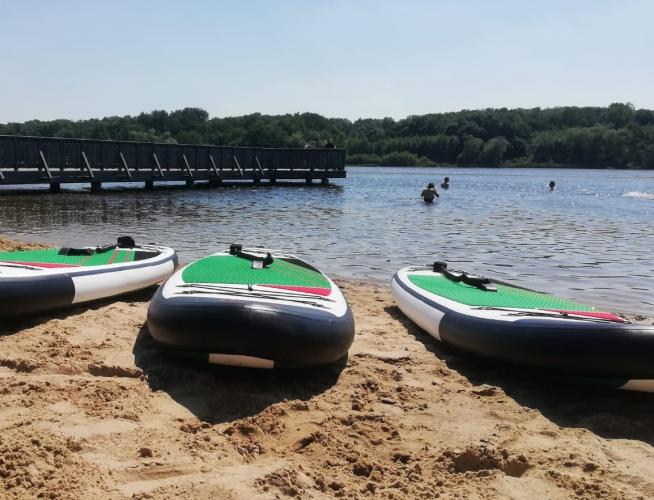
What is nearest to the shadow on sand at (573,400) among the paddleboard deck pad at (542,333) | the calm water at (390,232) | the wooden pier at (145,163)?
the paddleboard deck pad at (542,333)

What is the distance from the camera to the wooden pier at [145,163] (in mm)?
23078

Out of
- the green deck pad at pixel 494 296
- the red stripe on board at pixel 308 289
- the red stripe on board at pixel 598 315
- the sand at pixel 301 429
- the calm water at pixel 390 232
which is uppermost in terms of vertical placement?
the red stripe on board at pixel 308 289

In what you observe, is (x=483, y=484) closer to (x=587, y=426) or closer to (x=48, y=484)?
(x=587, y=426)

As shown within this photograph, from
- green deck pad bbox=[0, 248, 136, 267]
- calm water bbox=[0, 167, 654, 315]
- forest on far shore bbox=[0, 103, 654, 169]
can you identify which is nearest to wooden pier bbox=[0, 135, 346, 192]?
calm water bbox=[0, 167, 654, 315]

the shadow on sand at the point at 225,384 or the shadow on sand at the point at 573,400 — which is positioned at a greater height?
the shadow on sand at the point at 225,384

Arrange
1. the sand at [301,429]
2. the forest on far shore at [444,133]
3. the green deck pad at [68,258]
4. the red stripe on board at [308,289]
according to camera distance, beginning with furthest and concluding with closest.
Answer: the forest on far shore at [444,133]
the green deck pad at [68,258]
the red stripe on board at [308,289]
the sand at [301,429]

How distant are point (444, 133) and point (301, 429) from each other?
125871mm

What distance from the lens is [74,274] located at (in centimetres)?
561

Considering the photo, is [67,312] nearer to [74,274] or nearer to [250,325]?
[74,274]

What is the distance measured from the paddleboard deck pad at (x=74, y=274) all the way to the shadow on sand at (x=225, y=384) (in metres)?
1.15

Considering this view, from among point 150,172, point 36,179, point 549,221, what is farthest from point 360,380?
point 150,172

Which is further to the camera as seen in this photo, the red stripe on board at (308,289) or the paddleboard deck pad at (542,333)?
the red stripe on board at (308,289)

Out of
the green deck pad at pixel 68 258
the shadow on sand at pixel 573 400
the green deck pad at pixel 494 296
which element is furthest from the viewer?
the green deck pad at pixel 68 258

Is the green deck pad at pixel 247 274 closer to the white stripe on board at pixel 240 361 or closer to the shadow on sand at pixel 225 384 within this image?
the shadow on sand at pixel 225 384
